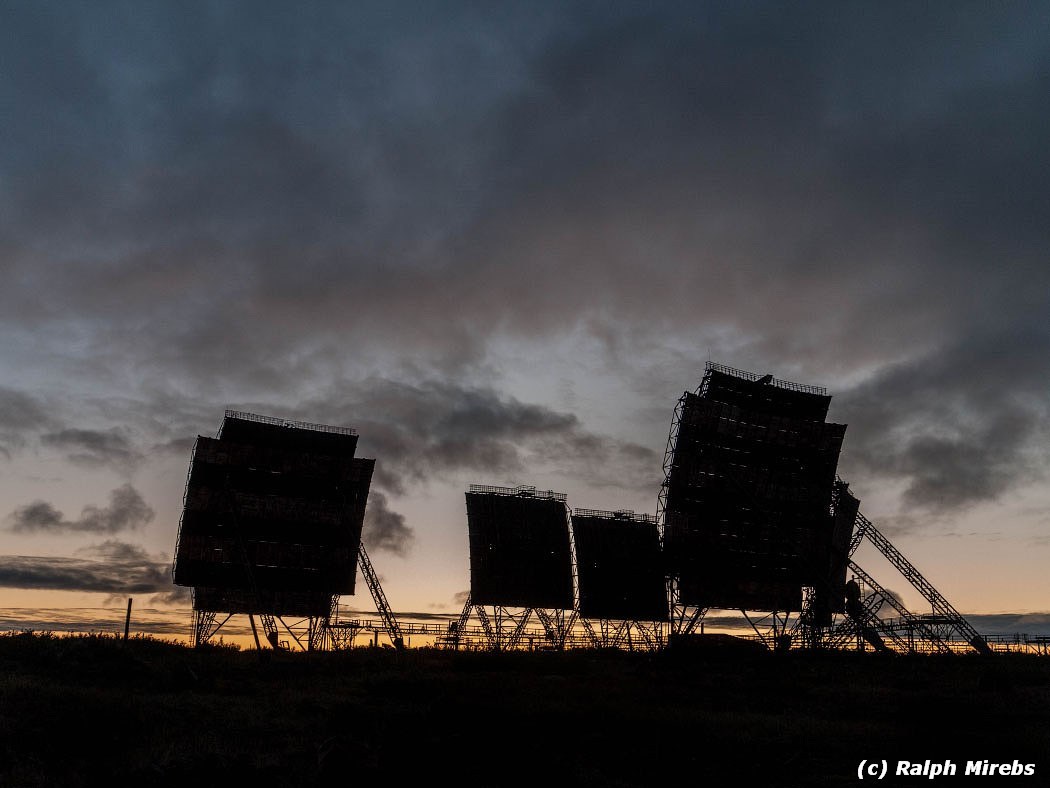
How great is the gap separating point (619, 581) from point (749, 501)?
10.9 m

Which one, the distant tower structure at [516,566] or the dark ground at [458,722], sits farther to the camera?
the distant tower structure at [516,566]

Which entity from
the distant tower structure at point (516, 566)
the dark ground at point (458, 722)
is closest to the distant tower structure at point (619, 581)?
the distant tower structure at point (516, 566)

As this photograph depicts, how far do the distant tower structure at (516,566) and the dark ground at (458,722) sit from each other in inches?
549

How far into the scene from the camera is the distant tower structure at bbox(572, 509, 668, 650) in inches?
2240

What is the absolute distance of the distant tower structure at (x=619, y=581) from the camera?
187 ft

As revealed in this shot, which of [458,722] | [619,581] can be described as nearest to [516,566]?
[619,581]

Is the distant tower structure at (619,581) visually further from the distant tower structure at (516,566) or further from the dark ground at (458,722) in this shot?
the dark ground at (458,722)

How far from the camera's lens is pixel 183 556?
172ft

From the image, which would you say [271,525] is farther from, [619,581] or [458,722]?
[458,722]

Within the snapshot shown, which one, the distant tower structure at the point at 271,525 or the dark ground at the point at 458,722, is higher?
the distant tower structure at the point at 271,525

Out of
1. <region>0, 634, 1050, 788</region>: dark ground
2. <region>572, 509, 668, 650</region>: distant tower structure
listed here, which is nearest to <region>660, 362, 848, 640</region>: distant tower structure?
<region>572, 509, 668, 650</region>: distant tower structure

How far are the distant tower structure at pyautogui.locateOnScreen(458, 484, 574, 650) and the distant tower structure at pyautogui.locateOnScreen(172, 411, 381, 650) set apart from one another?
26.9 feet

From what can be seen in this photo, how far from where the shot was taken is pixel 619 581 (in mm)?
57562

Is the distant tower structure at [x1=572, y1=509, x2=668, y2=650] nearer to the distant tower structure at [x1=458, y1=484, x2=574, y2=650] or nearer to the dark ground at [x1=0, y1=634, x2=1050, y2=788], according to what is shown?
the distant tower structure at [x1=458, y1=484, x2=574, y2=650]
